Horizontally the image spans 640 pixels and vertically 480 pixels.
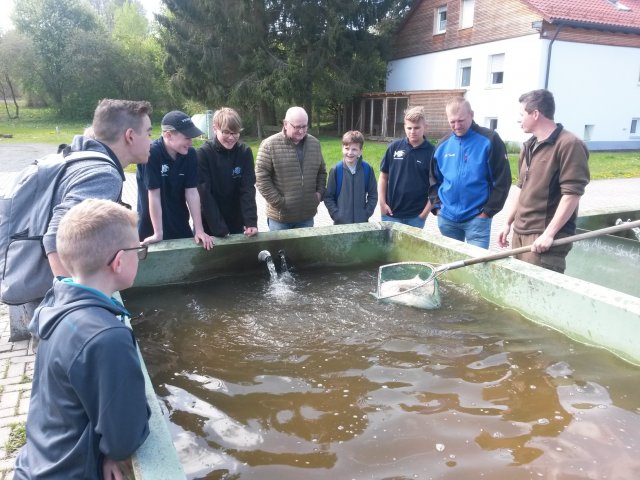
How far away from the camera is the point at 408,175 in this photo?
5.18 metres

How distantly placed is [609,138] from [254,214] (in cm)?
2085

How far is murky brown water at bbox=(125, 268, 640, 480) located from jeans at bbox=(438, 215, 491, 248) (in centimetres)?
80

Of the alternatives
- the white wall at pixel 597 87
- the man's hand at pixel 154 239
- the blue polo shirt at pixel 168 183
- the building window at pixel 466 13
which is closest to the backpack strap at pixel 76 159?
the blue polo shirt at pixel 168 183

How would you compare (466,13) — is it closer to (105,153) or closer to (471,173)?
(471,173)

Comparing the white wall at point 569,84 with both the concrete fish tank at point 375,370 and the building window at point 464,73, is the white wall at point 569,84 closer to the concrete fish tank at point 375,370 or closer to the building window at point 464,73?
the building window at point 464,73

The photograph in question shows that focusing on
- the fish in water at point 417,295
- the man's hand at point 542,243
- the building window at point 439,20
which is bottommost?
the fish in water at point 417,295

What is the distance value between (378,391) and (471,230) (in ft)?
7.79

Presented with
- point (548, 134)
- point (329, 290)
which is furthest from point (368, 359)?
point (548, 134)

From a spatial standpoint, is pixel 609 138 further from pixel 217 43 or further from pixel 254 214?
pixel 254 214

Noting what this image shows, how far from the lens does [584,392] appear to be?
2906 mm

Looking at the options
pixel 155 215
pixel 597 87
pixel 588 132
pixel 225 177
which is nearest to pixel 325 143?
pixel 588 132

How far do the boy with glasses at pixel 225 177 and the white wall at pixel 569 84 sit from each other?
16.7 meters

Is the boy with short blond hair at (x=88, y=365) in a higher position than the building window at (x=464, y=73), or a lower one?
lower

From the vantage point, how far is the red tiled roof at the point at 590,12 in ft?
61.6
